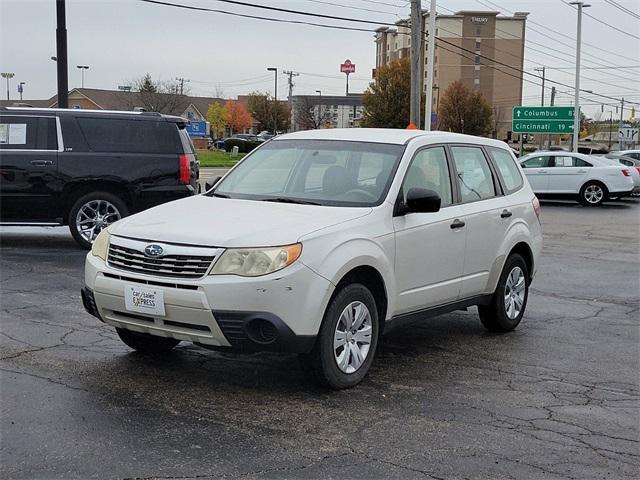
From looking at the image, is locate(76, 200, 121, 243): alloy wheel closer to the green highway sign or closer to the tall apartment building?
the green highway sign

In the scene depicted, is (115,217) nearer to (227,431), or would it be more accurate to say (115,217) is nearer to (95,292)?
(95,292)

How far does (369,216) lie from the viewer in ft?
19.2

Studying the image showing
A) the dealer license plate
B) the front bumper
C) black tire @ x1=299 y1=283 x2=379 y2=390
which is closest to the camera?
the front bumper

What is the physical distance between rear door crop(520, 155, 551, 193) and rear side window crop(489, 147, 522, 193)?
18.2 metres

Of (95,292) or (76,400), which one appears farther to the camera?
(95,292)

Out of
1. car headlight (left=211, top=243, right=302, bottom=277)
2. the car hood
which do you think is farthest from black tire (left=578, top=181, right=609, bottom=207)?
car headlight (left=211, top=243, right=302, bottom=277)

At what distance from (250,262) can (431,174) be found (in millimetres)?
2180

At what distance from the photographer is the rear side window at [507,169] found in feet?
25.6

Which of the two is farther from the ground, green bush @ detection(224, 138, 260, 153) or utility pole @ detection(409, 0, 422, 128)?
utility pole @ detection(409, 0, 422, 128)

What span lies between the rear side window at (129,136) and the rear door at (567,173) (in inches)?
658

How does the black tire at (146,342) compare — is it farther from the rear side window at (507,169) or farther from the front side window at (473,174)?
the rear side window at (507,169)

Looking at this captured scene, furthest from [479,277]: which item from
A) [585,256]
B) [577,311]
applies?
[585,256]

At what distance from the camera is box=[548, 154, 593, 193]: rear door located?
83.3 ft

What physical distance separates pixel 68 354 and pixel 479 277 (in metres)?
3.44
